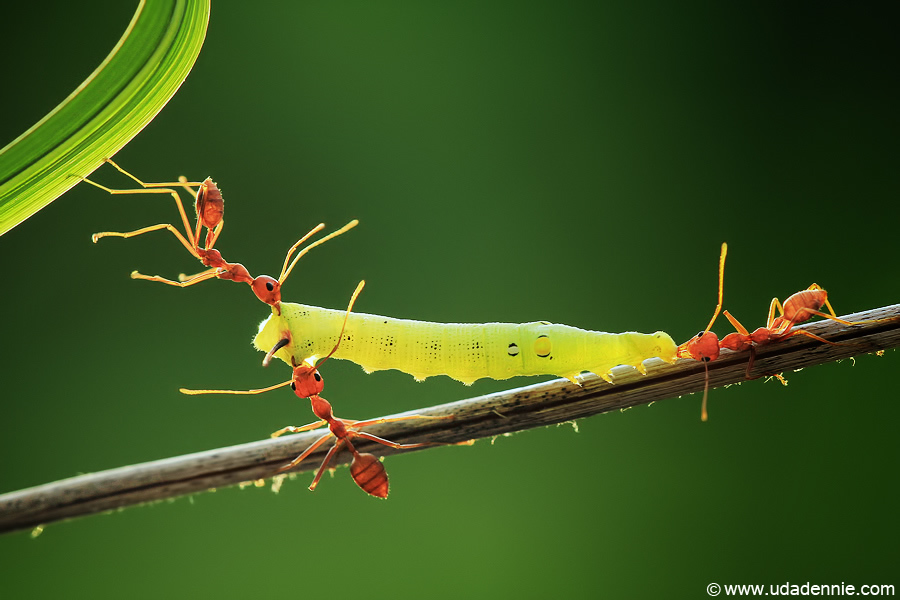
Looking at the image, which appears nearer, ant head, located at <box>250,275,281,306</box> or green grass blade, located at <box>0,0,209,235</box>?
green grass blade, located at <box>0,0,209,235</box>

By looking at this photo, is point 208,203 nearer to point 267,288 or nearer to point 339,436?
point 267,288

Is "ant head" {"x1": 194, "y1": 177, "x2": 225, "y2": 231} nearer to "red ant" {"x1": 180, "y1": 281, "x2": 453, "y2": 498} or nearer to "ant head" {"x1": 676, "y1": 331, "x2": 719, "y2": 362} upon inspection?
"red ant" {"x1": 180, "y1": 281, "x2": 453, "y2": 498}

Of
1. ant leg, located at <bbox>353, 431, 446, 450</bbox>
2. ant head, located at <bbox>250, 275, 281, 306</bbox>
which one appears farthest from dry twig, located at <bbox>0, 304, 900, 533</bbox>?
ant head, located at <bbox>250, 275, 281, 306</bbox>

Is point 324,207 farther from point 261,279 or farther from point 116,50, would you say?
point 116,50

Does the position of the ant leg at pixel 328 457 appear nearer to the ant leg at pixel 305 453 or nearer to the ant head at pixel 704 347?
the ant leg at pixel 305 453

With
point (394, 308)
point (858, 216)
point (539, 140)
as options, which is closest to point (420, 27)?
point (539, 140)

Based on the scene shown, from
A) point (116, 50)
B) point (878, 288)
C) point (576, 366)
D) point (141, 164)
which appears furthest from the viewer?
point (141, 164)
